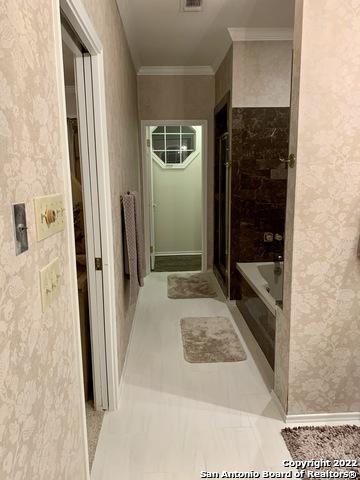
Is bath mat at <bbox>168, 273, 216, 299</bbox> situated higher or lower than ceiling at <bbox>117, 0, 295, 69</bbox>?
lower

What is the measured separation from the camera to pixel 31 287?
2.68 feet

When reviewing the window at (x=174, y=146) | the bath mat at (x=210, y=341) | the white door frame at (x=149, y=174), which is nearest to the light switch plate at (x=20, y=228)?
the bath mat at (x=210, y=341)

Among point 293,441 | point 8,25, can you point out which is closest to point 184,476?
point 293,441

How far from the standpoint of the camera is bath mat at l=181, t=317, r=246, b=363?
2.64 m

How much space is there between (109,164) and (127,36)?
184 cm

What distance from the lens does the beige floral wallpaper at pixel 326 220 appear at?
164 cm

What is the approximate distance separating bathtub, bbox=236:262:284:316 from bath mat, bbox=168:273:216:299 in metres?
0.71

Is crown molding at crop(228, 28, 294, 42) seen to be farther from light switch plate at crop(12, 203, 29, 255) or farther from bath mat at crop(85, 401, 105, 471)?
bath mat at crop(85, 401, 105, 471)

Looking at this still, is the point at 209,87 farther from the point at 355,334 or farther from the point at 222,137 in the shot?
the point at 355,334

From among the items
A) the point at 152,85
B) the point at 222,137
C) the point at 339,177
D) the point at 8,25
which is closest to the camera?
the point at 8,25

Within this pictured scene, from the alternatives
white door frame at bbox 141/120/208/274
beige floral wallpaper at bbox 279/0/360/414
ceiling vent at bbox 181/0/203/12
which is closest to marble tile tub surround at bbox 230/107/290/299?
ceiling vent at bbox 181/0/203/12

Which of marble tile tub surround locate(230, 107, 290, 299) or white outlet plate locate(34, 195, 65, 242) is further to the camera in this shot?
marble tile tub surround locate(230, 107, 290, 299)

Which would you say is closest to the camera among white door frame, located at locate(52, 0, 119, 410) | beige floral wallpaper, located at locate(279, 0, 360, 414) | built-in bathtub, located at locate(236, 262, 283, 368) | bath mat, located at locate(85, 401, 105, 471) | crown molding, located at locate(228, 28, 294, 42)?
white door frame, located at locate(52, 0, 119, 410)

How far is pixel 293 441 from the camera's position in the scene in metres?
1.78
